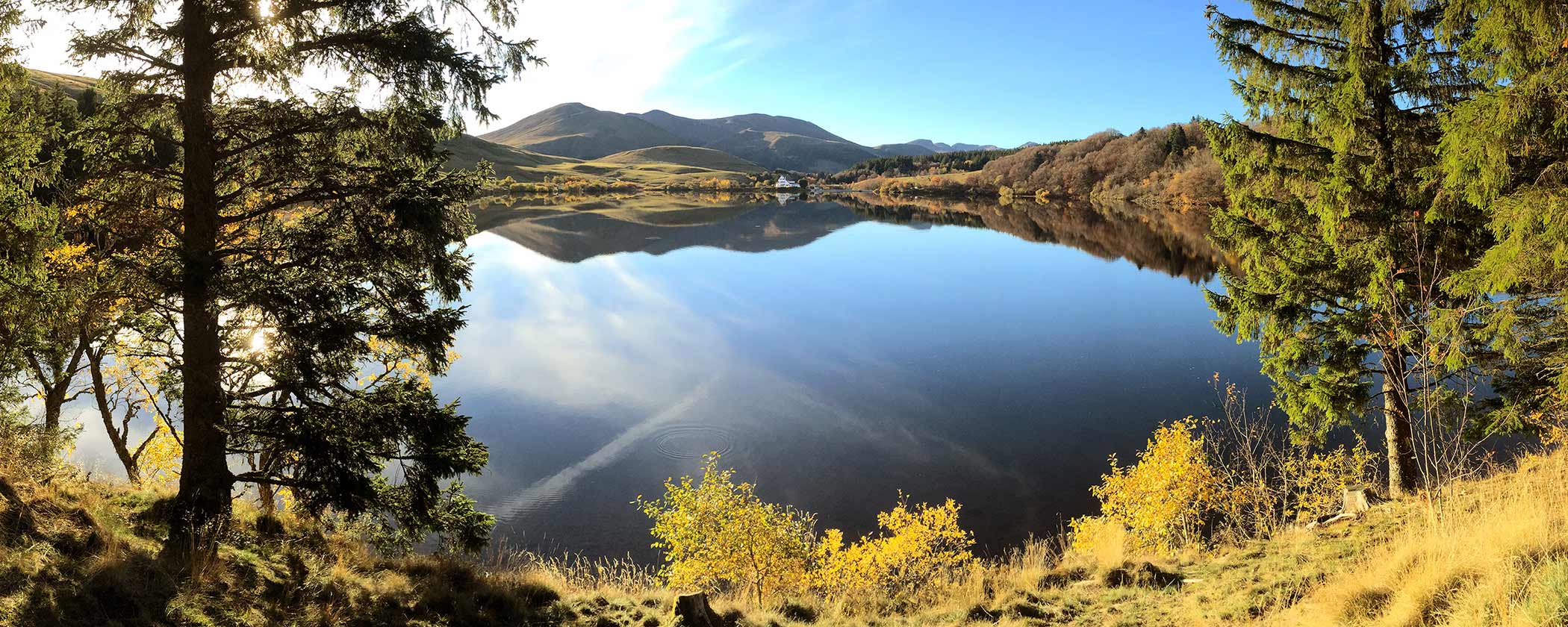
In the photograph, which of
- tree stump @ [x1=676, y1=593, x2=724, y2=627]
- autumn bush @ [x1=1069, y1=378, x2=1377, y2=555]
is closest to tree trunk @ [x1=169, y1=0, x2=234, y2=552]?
tree stump @ [x1=676, y1=593, x2=724, y2=627]

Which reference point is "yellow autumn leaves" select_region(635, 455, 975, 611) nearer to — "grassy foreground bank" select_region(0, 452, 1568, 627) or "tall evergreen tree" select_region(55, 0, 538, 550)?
"grassy foreground bank" select_region(0, 452, 1568, 627)

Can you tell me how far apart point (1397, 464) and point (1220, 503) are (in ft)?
23.8

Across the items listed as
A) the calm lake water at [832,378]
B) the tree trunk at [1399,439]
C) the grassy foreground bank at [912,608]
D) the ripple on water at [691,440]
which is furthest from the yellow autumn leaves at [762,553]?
the tree trunk at [1399,439]

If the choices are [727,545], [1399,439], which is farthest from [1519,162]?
[727,545]

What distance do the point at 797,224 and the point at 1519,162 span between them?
98.2m

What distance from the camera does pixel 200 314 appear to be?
25.8 feet

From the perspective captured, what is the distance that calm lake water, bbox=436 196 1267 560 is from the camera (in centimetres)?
2105

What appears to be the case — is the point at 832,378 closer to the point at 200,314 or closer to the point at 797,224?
the point at 200,314

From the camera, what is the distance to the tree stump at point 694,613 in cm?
825

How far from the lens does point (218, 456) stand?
849 centimetres

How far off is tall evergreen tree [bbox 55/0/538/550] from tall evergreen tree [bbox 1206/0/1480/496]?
12196 millimetres

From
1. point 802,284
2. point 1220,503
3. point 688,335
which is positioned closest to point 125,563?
point 1220,503

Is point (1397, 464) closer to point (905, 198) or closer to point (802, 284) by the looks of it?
point (802, 284)

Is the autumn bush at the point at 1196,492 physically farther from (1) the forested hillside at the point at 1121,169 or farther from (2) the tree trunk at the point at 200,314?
(1) the forested hillside at the point at 1121,169
